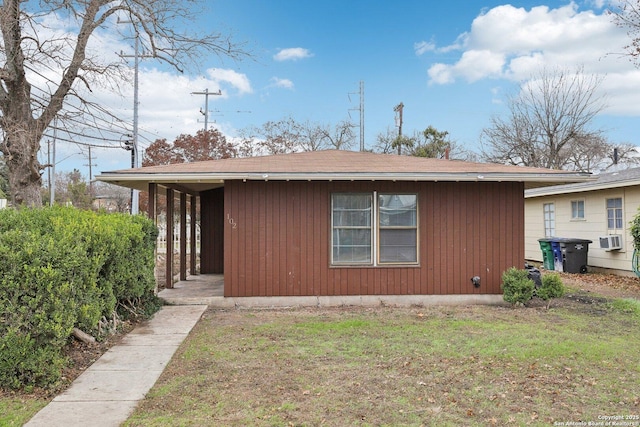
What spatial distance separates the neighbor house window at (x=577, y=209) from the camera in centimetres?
1366

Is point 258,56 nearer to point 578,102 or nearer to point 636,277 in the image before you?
point 636,277

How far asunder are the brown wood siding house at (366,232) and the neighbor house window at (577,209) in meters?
6.86

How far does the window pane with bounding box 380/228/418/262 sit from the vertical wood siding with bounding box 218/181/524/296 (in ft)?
0.47

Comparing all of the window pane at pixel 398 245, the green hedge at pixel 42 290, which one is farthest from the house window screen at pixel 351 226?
the green hedge at pixel 42 290

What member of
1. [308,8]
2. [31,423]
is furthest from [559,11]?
[31,423]

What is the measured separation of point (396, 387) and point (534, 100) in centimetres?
2497

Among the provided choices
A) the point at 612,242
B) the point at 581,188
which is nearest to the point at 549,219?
the point at 581,188

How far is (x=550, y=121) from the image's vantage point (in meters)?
25.1

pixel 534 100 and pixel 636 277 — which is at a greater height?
pixel 534 100

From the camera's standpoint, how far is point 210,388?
4000 mm

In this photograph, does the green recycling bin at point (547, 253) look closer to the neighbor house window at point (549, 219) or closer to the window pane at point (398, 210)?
the neighbor house window at point (549, 219)

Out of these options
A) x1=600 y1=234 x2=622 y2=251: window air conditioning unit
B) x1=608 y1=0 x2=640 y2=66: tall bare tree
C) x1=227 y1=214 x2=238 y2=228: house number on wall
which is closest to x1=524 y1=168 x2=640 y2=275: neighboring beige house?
x1=600 y1=234 x2=622 y2=251: window air conditioning unit

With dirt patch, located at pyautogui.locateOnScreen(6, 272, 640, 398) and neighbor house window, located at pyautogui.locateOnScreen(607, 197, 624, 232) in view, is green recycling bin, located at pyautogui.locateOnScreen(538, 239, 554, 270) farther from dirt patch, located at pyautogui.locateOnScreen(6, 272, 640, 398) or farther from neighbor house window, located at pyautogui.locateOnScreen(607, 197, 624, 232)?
A: neighbor house window, located at pyautogui.locateOnScreen(607, 197, 624, 232)

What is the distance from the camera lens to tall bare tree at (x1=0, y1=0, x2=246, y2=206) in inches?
349
